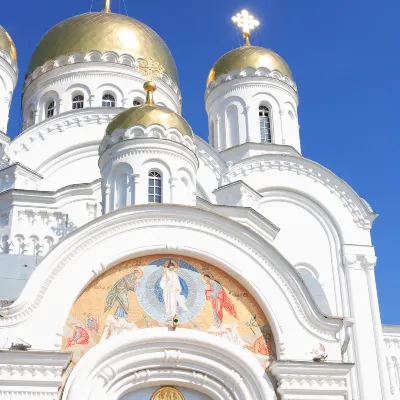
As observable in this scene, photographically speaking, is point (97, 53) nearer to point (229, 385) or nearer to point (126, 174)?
point (126, 174)

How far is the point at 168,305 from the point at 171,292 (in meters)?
0.19

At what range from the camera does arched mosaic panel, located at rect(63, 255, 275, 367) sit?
998cm

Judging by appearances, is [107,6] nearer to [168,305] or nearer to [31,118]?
[31,118]

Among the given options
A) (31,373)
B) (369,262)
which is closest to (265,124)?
(369,262)

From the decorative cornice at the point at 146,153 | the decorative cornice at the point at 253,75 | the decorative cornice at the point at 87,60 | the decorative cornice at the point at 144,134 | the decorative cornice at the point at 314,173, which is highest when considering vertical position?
the decorative cornice at the point at 253,75

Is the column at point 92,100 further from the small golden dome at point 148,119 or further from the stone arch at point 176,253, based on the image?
the stone arch at point 176,253

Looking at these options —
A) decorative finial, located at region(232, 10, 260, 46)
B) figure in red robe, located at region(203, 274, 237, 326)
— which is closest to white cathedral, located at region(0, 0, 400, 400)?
figure in red robe, located at region(203, 274, 237, 326)

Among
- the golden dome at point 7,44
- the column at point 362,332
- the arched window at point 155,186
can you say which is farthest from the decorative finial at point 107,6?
the arched window at point 155,186

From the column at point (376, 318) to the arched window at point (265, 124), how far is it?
13.8 feet

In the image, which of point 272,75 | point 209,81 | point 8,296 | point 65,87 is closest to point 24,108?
point 65,87

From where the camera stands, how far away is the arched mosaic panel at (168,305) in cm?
998

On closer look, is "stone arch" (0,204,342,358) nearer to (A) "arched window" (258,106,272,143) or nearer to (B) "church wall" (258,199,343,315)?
(B) "church wall" (258,199,343,315)

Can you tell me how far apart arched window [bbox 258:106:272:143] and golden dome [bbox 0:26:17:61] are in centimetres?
652

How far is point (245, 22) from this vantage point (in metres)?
22.5
